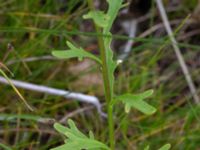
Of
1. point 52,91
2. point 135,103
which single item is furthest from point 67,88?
point 135,103

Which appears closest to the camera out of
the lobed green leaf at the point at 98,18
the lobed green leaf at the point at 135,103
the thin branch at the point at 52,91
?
the lobed green leaf at the point at 98,18

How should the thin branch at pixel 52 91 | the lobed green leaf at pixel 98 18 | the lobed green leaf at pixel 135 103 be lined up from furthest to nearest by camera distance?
the thin branch at pixel 52 91, the lobed green leaf at pixel 135 103, the lobed green leaf at pixel 98 18

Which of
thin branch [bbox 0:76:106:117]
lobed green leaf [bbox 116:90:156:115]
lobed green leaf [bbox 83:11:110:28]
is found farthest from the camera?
thin branch [bbox 0:76:106:117]

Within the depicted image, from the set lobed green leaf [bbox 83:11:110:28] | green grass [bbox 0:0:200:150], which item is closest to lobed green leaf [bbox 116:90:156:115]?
lobed green leaf [bbox 83:11:110:28]

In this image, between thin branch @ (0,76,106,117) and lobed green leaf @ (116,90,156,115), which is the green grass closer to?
thin branch @ (0,76,106,117)

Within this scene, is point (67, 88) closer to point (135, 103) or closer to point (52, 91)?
point (52, 91)

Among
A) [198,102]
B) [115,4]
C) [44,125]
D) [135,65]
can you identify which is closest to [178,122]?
[198,102]

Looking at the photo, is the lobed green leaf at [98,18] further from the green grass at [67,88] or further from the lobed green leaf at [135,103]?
the green grass at [67,88]

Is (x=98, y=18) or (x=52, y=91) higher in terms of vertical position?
(x=98, y=18)

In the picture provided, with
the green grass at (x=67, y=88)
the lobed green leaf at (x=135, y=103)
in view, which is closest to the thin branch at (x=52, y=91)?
the green grass at (x=67, y=88)
